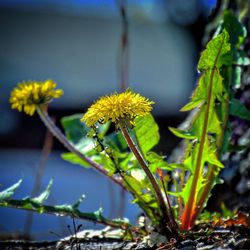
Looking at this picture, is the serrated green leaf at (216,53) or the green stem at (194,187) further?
the green stem at (194,187)

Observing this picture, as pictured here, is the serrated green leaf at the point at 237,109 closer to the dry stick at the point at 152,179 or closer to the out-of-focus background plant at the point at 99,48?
Result: the dry stick at the point at 152,179

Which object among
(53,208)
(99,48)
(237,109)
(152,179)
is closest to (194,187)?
(152,179)

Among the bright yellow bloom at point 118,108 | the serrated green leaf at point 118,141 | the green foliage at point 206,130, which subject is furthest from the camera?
the serrated green leaf at point 118,141

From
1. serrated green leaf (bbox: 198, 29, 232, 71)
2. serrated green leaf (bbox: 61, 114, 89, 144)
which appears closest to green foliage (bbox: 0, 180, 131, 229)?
serrated green leaf (bbox: 61, 114, 89, 144)

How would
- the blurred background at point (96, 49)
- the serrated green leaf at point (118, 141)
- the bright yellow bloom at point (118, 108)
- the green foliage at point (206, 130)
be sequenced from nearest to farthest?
the bright yellow bloom at point (118, 108)
the green foliage at point (206, 130)
the serrated green leaf at point (118, 141)
the blurred background at point (96, 49)

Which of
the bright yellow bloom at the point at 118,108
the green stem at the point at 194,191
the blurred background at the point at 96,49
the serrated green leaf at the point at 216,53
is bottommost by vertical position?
the green stem at the point at 194,191

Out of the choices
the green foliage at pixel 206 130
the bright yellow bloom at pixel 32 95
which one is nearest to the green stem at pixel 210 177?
the green foliage at pixel 206 130

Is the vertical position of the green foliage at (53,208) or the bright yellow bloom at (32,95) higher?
the bright yellow bloom at (32,95)
